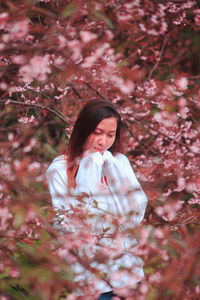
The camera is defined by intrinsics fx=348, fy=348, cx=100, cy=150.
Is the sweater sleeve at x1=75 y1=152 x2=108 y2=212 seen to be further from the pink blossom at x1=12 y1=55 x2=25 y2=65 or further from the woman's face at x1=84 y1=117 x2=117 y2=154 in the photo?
the pink blossom at x1=12 y1=55 x2=25 y2=65

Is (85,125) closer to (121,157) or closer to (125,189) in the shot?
(121,157)

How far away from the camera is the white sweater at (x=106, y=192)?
1695 mm

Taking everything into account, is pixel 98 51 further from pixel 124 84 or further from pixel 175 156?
pixel 175 156

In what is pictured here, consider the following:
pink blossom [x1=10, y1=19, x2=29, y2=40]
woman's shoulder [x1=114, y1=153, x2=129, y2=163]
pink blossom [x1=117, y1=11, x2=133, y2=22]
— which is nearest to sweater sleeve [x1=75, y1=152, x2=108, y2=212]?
woman's shoulder [x1=114, y1=153, x2=129, y2=163]

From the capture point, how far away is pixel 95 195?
5.49ft

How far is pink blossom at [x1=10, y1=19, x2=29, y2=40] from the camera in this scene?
1.41m

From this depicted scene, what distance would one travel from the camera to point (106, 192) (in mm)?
1848

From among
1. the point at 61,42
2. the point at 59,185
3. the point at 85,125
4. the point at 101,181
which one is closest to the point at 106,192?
the point at 101,181

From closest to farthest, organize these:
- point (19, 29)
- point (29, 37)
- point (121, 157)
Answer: point (19, 29) → point (29, 37) → point (121, 157)

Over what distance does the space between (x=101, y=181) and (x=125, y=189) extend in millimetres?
211

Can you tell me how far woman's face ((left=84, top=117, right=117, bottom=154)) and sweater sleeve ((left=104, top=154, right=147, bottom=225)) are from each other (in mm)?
94

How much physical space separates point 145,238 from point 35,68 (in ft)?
2.92

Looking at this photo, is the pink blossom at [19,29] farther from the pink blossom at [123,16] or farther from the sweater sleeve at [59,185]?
the pink blossom at [123,16]

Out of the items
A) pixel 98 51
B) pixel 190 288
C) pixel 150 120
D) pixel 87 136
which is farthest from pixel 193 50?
pixel 190 288
